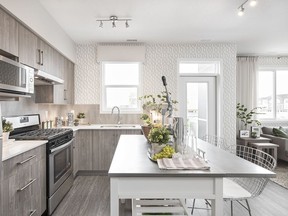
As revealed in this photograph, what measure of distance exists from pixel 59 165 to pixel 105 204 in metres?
0.82

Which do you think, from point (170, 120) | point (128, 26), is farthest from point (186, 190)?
point (128, 26)

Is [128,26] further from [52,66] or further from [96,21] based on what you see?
[52,66]

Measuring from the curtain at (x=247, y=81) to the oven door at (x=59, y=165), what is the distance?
186 inches

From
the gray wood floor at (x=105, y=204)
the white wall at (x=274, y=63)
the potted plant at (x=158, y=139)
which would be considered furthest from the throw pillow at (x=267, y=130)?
the potted plant at (x=158, y=139)

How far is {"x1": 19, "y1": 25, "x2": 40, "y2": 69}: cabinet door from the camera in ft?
8.93

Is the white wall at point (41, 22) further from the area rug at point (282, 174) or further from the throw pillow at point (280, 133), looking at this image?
the throw pillow at point (280, 133)

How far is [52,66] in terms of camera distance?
385 centimetres

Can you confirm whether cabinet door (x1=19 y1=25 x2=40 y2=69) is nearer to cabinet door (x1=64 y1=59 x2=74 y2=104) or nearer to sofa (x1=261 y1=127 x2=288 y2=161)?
cabinet door (x1=64 y1=59 x2=74 y2=104)

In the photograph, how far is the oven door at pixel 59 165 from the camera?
2858mm

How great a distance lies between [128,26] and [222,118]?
9.63 ft

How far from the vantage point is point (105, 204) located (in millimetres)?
3207

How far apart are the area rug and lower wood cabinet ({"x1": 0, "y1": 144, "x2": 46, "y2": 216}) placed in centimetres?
376

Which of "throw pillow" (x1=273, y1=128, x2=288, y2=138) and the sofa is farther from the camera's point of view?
"throw pillow" (x1=273, y1=128, x2=288, y2=138)

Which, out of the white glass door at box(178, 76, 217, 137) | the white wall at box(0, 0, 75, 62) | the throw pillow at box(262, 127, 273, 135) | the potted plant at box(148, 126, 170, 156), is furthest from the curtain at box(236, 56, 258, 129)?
the potted plant at box(148, 126, 170, 156)
